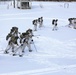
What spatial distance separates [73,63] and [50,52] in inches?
93.5

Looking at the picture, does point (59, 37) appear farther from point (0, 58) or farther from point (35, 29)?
point (0, 58)

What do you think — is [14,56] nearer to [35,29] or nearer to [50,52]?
[50,52]

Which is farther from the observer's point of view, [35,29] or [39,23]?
[39,23]

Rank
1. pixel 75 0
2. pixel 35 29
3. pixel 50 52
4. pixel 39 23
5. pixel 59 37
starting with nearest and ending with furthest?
pixel 50 52
pixel 59 37
pixel 35 29
pixel 39 23
pixel 75 0

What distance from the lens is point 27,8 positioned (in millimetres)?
46281

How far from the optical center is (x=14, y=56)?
13.9m

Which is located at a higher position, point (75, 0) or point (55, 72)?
point (75, 0)

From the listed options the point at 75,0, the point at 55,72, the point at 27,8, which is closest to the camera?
the point at 55,72

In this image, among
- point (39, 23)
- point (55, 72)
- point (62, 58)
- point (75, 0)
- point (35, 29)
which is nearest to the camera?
point (55, 72)

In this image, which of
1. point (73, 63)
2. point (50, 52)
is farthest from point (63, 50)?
point (73, 63)

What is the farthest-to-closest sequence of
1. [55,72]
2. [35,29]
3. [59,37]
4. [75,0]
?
1. [75,0]
2. [35,29]
3. [59,37]
4. [55,72]

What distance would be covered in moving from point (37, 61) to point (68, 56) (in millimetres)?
2036

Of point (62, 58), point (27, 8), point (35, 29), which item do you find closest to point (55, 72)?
point (62, 58)

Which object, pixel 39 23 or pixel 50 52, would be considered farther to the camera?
pixel 39 23
